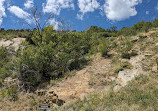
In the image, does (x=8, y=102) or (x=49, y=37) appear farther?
(x=49, y=37)

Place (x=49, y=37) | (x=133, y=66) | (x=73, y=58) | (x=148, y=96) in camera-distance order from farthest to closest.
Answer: (x=49, y=37) < (x=73, y=58) < (x=133, y=66) < (x=148, y=96)

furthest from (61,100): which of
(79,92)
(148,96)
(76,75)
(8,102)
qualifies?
(148,96)

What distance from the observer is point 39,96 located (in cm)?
457

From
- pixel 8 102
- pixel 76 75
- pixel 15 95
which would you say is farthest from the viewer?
pixel 76 75

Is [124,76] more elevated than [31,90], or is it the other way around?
[124,76]

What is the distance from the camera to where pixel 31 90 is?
513cm

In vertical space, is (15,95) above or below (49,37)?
below

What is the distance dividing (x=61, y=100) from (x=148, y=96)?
109 inches

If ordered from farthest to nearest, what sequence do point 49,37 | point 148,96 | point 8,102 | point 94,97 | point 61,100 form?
point 49,37
point 8,102
point 61,100
point 94,97
point 148,96

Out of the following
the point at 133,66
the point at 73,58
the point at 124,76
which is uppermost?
the point at 73,58

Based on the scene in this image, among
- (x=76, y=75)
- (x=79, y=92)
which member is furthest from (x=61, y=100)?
(x=76, y=75)

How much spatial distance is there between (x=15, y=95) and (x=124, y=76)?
4.92 m

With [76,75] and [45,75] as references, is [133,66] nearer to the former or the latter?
[76,75]

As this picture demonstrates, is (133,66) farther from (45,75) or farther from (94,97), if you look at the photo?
(45,75)
